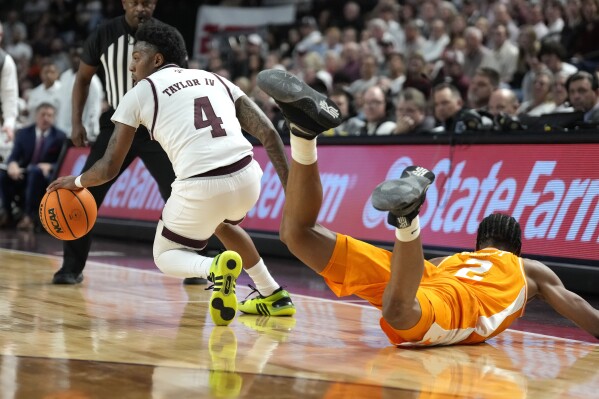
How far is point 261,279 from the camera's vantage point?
19.2 ft

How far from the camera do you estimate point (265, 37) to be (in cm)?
1811

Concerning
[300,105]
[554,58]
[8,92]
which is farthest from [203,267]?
[554,58]

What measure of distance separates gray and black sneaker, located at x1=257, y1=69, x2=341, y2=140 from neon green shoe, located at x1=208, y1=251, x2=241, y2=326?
0.84 meters

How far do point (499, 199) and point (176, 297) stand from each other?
2.65m

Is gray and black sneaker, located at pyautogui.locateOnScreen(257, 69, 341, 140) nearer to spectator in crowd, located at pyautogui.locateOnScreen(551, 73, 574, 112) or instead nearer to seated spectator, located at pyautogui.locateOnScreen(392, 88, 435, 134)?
seated spectator, located at pyautogui.locateOnScreen(392, 88, 435, 134)

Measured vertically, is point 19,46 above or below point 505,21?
below

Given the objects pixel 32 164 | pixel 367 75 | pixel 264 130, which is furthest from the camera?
pixel 32 164

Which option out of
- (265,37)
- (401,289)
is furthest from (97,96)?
(401,289)

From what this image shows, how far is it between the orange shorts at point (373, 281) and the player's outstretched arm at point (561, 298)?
16.6 inches

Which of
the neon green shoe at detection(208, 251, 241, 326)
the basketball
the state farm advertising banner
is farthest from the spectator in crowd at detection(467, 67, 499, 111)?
the neon green shoe at detection(208, 251, 241, 326)

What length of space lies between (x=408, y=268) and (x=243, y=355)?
849 mm

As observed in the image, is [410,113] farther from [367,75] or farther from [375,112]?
[367,75]

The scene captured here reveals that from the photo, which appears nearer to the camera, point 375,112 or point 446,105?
point 446,105

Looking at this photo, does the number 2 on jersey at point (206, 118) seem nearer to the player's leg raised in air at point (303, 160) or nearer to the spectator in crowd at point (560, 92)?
the player's leg raised in air at point (303, 160)
